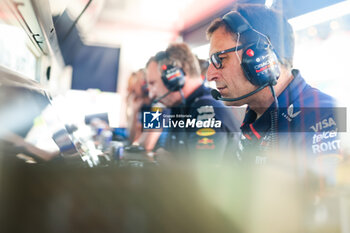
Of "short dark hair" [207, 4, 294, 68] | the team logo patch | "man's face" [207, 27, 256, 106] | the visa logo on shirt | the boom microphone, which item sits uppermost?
Result: "short dark hair" [207, 4, 294, 68]

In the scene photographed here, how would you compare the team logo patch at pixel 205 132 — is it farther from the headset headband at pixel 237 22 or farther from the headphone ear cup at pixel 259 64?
the headset headband at pixel 237 22

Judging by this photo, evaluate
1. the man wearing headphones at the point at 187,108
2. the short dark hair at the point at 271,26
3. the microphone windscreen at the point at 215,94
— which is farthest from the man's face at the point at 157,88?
the short dark hair at the point at 271,26

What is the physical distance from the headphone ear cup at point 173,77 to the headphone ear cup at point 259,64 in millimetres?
275

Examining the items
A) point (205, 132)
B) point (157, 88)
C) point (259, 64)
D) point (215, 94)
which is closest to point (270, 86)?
point (259, 64)

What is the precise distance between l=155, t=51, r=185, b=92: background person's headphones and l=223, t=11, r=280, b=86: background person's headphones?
27 centimetres

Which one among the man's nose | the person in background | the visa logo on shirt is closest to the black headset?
the man's nose

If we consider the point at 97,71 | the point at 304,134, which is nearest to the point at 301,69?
the point at 304,134

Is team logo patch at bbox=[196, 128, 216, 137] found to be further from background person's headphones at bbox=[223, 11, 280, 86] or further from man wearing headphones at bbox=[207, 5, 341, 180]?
background person's headphones at bbox=[223, 11, 280, 86]

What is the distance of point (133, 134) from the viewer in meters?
0.96

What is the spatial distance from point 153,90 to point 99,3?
383 mm

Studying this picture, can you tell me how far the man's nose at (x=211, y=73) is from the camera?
92 cm

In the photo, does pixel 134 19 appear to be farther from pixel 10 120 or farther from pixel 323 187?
pixel 323 187

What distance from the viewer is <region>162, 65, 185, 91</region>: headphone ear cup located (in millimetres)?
1010

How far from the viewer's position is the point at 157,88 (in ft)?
3.33
